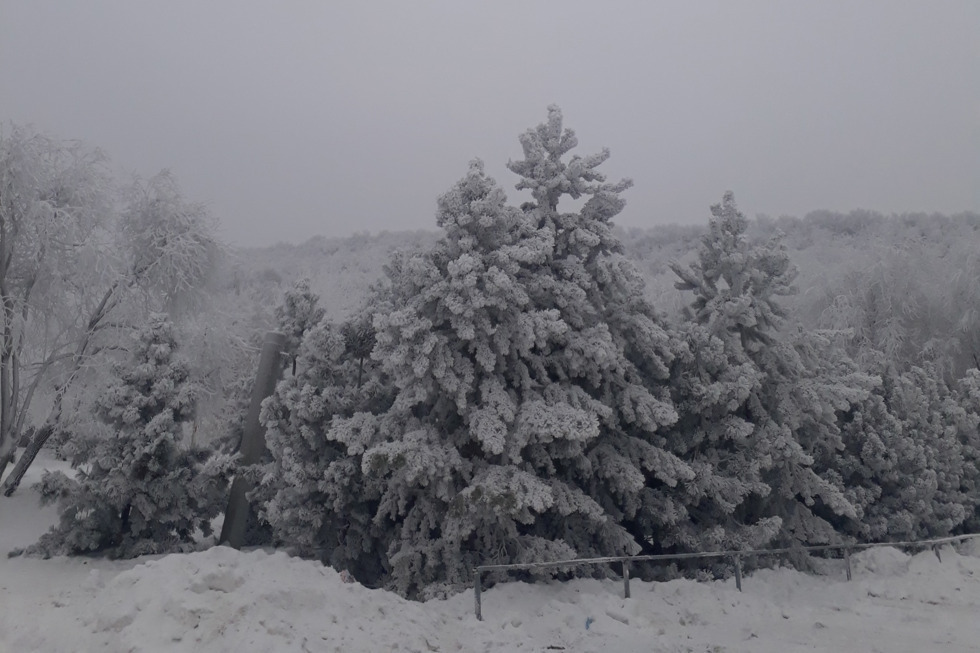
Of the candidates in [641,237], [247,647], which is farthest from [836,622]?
[641,237]

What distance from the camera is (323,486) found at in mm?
13719

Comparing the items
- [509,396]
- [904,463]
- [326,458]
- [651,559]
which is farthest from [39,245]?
[904,463]

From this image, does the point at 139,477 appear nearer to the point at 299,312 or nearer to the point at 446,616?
the point at 299,312

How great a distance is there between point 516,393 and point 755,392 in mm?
5858

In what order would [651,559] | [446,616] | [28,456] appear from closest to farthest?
[446,616]
[651,559]
[28,456]

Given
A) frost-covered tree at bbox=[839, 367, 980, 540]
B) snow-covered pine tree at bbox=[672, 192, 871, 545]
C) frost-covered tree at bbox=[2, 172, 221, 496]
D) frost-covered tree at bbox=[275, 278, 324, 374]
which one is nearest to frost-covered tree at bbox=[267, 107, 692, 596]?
snow-covered pine tree at bbox=[672, 192, 871, 545]

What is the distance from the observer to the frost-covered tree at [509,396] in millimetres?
12242

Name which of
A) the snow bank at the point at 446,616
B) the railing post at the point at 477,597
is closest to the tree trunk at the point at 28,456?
the snow bank at the point at 446,616

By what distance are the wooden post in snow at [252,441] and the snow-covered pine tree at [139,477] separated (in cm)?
160

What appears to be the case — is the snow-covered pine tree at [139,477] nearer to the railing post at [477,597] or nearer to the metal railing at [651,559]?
the metal railing at [651,559]

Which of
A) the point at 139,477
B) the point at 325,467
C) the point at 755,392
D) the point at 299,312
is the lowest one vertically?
the point at 139,477

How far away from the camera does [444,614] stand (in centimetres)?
968

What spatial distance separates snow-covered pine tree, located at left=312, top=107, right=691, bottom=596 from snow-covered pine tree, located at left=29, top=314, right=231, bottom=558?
4043mm

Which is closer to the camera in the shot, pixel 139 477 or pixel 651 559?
pixel 651 559
